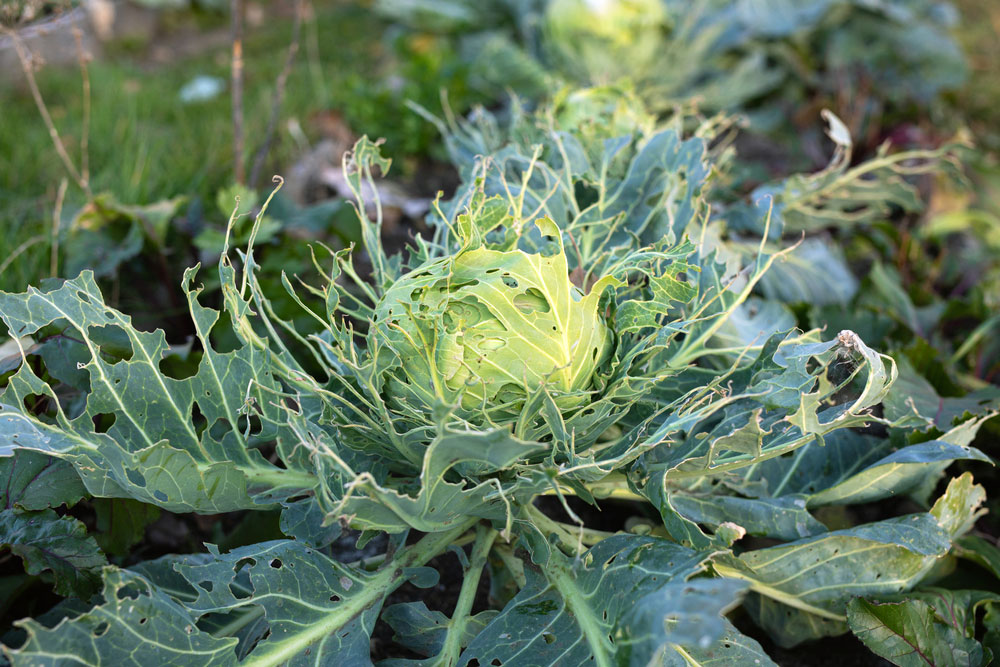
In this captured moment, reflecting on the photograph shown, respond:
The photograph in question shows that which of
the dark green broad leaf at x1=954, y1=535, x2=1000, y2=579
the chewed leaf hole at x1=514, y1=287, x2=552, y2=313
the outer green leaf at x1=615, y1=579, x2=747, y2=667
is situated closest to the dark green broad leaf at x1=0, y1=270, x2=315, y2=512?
the chewed leaf hole at x1=514, y1=287, x2=552, y2=313

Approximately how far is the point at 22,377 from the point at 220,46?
4.12 m

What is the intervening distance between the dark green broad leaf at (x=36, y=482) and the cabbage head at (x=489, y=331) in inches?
22.6

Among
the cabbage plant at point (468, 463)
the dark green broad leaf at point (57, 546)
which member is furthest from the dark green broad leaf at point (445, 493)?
the dark green broad leaf at point (57, 546)

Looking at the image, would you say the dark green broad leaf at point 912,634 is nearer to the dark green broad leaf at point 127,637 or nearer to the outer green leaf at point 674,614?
the outer green leaf at point 674,614

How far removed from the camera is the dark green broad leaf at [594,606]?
96 cm

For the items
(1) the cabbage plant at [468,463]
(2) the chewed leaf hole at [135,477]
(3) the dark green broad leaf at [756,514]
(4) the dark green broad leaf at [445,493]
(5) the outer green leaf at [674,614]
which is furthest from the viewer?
(3) the dark green broad leaf at [756,514]

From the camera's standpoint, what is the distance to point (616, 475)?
1.37 metres

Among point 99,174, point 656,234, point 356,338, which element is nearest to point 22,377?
point 356,338

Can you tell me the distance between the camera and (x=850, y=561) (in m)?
1.30

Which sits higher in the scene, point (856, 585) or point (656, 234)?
point (656, 234)

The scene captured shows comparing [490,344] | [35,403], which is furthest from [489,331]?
[35,403]

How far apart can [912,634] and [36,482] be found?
1.47 metres

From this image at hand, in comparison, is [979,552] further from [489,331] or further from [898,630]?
[489,331]

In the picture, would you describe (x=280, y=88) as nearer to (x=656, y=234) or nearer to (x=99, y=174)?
(x=99, y=174)
